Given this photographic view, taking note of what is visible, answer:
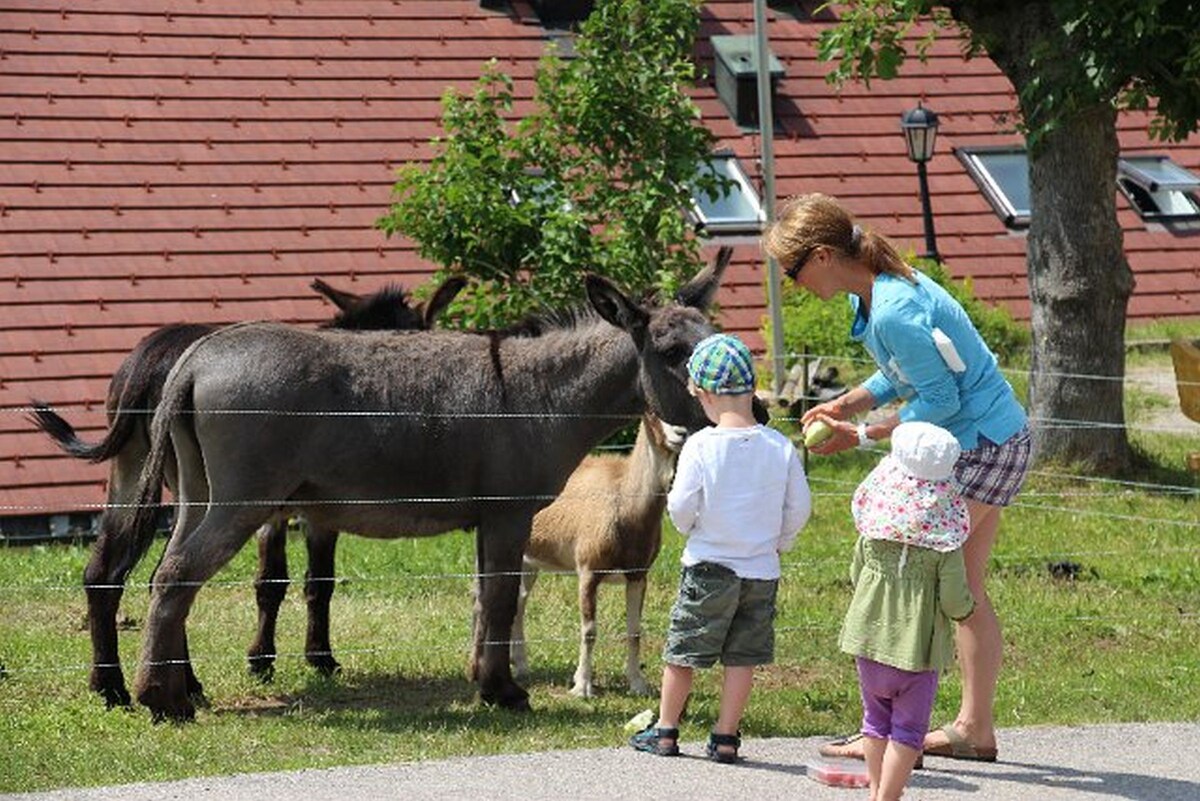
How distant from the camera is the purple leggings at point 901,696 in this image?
754 cm

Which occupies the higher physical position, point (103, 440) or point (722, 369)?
point (722, 369)

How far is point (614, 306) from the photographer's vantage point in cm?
1022

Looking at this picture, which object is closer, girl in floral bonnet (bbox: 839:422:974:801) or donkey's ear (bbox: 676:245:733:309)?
girl in floral bonnet (bbox: 839:422:974:801)

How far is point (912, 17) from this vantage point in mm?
15977

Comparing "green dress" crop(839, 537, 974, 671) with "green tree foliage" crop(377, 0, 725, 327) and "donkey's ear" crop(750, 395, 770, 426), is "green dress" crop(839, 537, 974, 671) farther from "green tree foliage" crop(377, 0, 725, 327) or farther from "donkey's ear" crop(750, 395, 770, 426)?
"green tree foliage" crop(377, 0, 725, 327)

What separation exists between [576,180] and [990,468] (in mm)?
7687

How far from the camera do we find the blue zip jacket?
7.98 meters

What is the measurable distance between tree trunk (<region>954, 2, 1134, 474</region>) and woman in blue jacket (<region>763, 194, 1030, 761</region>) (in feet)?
28.4

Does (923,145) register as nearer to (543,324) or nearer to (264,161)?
(264,161)

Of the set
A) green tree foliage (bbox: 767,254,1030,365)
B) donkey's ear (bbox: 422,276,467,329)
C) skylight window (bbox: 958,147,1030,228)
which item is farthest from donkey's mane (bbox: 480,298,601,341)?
skylight window (bbox: 958,147,1030,228)

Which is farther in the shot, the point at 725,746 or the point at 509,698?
the point at 509,698

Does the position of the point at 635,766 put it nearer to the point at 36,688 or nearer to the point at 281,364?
the point at 281,364

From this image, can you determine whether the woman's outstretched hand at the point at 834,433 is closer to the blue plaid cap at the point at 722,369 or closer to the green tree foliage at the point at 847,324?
the blue plaid cap at the point at 722,369

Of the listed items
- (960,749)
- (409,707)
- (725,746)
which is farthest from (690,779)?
(409,707)
